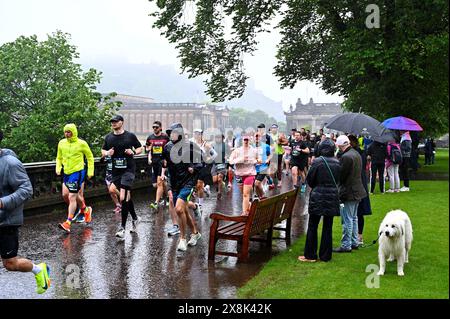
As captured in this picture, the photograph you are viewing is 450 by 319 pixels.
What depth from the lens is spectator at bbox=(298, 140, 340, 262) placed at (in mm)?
8672

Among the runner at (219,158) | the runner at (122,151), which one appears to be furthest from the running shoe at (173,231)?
the runner at (219,158)

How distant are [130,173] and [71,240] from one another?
5.53 ft

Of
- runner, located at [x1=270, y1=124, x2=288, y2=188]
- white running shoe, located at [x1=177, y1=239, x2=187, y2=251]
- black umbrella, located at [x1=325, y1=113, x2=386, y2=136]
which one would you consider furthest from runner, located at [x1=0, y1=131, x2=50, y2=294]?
runner, located at [x1=270, y1=124, x2=288, y2=188]

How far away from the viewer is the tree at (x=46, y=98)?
139ft

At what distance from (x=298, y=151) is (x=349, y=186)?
8853 millimetres

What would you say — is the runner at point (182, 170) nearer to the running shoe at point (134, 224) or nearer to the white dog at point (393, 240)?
the running shoe at point (134, 224)

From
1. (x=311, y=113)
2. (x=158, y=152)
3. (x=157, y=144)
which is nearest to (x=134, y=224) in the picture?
(x=158, y=152)

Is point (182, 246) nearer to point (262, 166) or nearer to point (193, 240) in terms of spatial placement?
point (193, 240)

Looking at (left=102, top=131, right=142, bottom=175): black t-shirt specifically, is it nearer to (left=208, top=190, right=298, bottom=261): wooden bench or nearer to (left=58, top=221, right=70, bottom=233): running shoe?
(left=58, top=221, right=70, bottom=233): running shoe

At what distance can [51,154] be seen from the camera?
42.3 m

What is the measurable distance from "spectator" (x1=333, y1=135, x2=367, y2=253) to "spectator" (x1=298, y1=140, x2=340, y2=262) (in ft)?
1.56

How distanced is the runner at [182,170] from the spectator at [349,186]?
2.48 meters

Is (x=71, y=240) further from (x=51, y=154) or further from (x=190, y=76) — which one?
(x=51, y=154)
